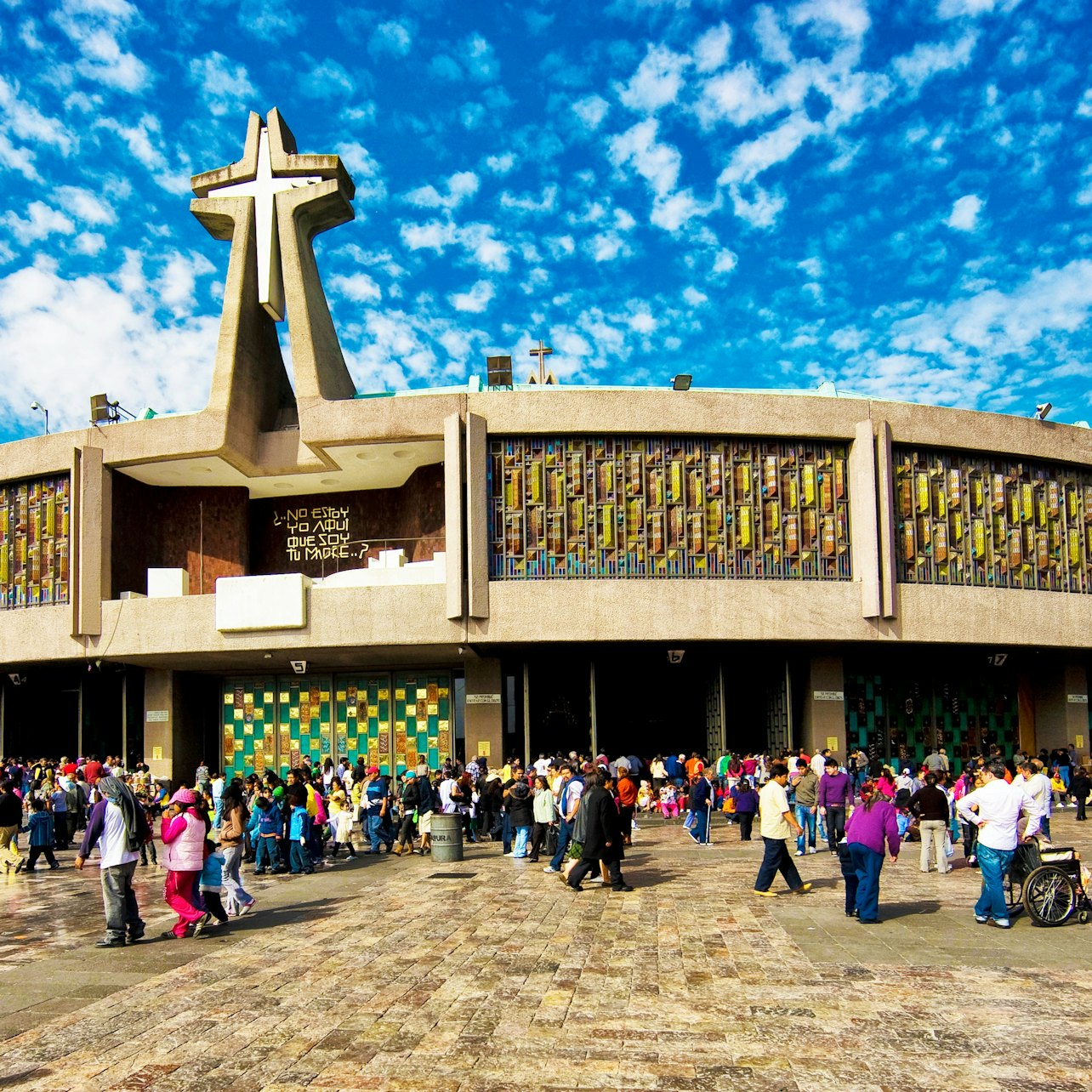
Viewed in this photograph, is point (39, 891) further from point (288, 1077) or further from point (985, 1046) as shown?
point (985, 1046)

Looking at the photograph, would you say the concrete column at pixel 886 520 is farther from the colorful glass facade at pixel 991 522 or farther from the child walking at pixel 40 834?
the child walking at pixel 40 834

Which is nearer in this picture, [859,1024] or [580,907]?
[859,1024]

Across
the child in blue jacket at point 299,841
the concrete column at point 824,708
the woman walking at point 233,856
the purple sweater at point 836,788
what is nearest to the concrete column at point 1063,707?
the concrete column at point 824,708

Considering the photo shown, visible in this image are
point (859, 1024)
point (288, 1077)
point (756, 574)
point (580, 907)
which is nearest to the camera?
point (288, 1077)

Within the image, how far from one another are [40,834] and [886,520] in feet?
63.8

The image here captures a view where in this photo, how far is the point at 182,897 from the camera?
1180cm

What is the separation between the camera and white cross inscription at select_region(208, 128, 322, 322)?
2977 centimetres

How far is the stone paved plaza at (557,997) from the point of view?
7109mm

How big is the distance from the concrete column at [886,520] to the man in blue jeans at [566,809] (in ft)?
37.2

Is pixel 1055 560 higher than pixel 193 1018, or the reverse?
pixel 1055 560

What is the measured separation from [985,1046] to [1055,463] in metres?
26.2

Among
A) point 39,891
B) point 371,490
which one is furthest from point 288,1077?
point 371,490

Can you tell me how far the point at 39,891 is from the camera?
52.9 ft

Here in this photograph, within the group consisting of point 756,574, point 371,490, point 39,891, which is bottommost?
point 39,891
